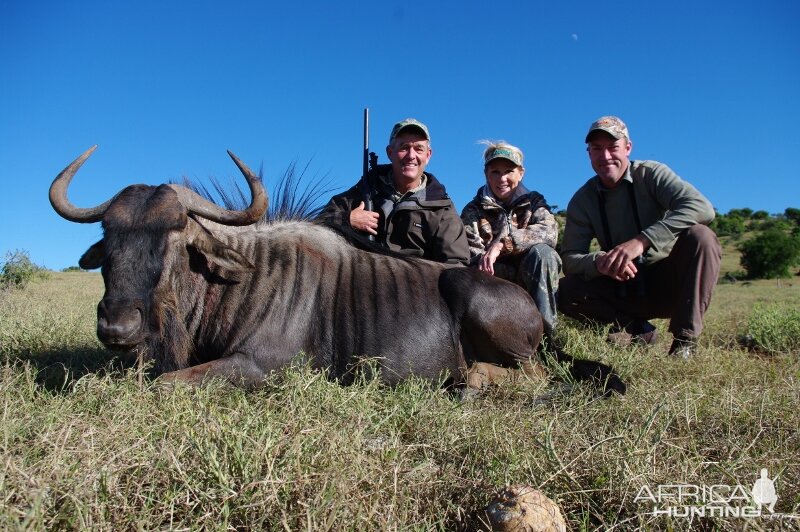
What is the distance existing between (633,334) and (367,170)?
9.46 ft

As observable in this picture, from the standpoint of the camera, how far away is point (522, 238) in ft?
16.4

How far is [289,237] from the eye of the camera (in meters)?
3.96

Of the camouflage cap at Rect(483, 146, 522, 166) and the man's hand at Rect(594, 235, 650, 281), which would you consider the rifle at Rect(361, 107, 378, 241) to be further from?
the man's hand at Rect(594, 235, 650, 281)

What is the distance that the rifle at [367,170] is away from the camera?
5.06 meters

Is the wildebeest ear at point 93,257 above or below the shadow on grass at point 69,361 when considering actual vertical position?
above

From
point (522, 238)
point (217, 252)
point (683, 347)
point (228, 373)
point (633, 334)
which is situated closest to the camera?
Answer: point (228, 373)

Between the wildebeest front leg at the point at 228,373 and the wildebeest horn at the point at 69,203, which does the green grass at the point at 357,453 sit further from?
the wildebeest horn at the point at 69,203

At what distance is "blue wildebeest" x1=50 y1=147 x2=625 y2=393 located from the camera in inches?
123

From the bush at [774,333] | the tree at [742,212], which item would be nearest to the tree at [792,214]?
the tree at [742,212]

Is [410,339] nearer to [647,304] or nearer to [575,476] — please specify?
[575,476]

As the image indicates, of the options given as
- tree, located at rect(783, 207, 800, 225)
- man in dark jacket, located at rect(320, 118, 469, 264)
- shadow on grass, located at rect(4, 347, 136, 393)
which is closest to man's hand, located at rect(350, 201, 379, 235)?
man in dark jacket, located at rect(320, 118, 469, 264)

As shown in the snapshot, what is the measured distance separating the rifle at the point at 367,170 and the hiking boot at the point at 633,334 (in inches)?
87.2

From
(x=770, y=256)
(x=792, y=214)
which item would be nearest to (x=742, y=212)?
(x=792, y=214)

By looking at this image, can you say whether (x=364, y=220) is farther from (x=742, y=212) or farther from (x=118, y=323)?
(x=742, y=212)
